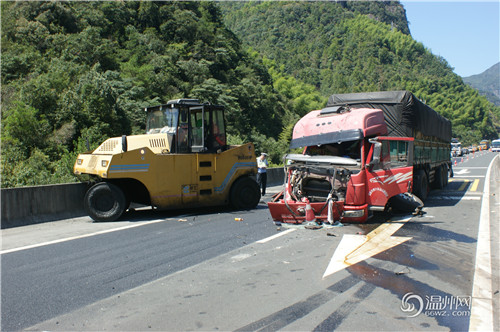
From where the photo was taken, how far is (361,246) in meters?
7.99

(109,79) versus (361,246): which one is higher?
(109,79)

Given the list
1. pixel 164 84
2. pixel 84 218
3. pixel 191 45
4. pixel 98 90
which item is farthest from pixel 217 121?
pixel 191 45

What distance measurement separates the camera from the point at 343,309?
16.4 feet

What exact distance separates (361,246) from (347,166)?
2500mm

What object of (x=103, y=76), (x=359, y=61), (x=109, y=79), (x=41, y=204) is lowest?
(x=41, y=204)

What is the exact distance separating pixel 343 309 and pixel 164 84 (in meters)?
40.4

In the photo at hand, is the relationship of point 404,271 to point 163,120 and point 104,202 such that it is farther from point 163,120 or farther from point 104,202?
point 163,120

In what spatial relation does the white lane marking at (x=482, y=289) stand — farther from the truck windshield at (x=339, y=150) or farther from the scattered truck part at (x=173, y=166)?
the scattered truck part at (x=173, y=166)

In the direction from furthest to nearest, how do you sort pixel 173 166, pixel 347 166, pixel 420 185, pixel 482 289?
pixel 420 185
pixel 173 166
pixel 347 166
pixel 482 289

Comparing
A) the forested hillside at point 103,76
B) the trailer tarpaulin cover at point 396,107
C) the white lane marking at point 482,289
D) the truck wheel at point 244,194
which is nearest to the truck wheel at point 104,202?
the forested hillside at point 103,76

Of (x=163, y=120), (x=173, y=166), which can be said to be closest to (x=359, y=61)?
(x=163, y=120)

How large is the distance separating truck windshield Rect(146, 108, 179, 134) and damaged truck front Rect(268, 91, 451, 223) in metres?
3.52

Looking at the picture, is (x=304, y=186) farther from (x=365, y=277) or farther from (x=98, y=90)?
(x=98, y=90)

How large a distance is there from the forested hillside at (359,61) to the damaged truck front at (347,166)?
116335 millimetres
